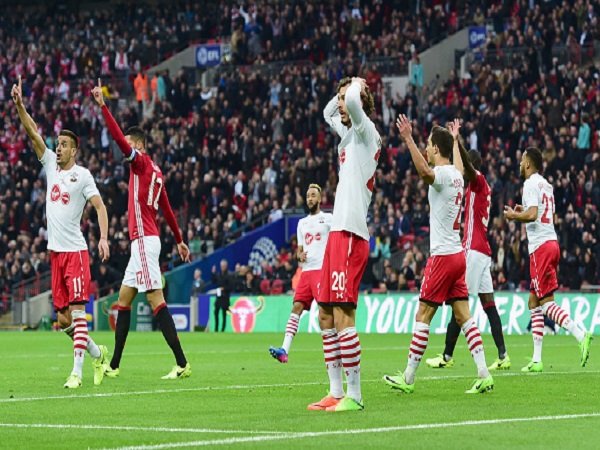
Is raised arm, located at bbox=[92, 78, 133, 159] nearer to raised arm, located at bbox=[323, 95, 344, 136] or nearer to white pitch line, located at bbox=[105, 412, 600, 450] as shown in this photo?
raised arm, located at bbox=[323, 95, 344, 136]

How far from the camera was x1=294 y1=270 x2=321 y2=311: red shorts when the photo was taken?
67.1 ft

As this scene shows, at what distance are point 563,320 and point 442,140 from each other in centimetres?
485

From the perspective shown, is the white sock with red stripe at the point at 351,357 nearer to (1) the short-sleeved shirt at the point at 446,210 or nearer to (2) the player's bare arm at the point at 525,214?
(1) the short-sleeved shirt at the point at 446,210

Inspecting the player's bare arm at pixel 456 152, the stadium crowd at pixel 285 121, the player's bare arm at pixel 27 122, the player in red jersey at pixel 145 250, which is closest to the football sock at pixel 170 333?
the player in red jersey at pixel 145 250

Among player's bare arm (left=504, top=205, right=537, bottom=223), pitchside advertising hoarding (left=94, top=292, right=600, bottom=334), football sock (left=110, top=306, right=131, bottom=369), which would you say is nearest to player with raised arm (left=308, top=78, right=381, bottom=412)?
player's bare arm (left=504, top=205, right=537, bottom=223)

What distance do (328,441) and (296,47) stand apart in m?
39.8

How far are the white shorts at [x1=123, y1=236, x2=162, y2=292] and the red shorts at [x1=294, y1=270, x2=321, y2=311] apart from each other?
14.4 ft

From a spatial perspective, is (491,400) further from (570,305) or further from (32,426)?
(570,305)

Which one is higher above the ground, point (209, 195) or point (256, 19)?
point (256, 19)

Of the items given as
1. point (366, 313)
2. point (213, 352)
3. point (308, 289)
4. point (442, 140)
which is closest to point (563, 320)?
point (308, 289)

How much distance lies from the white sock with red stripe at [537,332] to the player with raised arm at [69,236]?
5.51 meters

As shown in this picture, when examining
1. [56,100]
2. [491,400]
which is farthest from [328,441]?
[56,100]

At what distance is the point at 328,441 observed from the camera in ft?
31.5

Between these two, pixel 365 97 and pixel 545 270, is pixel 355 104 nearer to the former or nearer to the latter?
pixel 365 97
